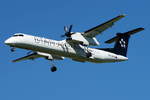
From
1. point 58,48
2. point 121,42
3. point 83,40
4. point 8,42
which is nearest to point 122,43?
point 121,42

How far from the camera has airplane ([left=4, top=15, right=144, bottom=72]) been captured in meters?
45.7

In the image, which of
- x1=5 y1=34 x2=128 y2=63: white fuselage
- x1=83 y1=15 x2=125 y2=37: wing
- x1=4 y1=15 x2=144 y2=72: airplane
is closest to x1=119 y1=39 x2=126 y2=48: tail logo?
x1=4 y1=15 x2=144 y2=72: airplane

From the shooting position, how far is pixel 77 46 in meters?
48.7

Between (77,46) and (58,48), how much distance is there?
124 inches

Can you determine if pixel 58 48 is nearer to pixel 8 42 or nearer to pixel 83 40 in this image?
pixel 83 40

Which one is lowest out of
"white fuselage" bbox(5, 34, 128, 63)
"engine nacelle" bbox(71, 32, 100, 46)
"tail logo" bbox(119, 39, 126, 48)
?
"white fuselage" bbox(5, 34, 128, 63)

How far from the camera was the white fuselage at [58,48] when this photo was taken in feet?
149

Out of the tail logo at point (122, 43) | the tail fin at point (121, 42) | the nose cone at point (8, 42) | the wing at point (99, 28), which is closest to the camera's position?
the nose cone at point (8, 42)

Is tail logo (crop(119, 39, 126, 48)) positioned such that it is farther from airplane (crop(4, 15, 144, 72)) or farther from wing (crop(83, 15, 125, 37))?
wing (crop(83, 15, 125, 37))

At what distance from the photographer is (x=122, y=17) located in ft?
149

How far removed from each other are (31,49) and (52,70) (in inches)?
233

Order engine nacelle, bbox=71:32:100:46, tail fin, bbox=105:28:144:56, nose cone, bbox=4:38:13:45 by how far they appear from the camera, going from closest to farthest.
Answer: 1. nose cone, bbox=4:38:13:45
2. engine nacelle, bbox=71:32:100:46
3. tail fin, bbox=105:28:144:56

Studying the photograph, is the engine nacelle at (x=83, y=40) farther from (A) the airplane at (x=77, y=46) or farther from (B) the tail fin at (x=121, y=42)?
(B) the tail fin at (x=121, y=42)

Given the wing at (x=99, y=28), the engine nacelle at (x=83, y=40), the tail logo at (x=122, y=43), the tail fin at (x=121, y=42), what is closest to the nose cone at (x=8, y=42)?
the engine nacelle at (x=83, y=40)
